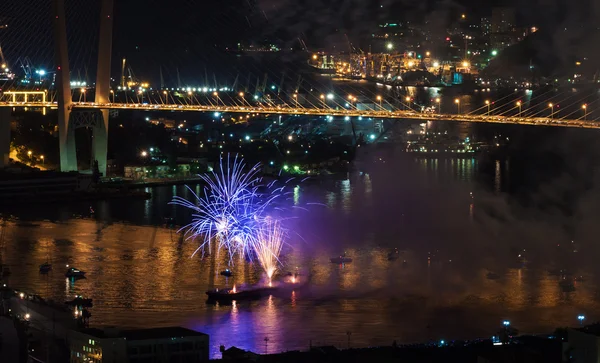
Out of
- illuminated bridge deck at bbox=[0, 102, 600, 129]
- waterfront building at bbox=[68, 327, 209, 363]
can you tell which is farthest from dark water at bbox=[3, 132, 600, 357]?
illuminated bridge deck at bbox=[0, 102, 600, 129]

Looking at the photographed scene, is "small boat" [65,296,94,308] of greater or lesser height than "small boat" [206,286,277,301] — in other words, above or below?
below

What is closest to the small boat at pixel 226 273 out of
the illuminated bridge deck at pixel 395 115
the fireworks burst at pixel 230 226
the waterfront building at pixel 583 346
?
the fireworks burst at pixel 230 226

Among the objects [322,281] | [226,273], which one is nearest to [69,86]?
[226,273]

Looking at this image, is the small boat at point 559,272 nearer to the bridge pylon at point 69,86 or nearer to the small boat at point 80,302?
the small boat at point 80,302

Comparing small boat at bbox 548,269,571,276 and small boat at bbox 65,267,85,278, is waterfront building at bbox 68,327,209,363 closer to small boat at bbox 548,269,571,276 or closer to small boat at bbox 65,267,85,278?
small boat at bbox 65,267,85,278

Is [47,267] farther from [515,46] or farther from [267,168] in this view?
[515,46]
